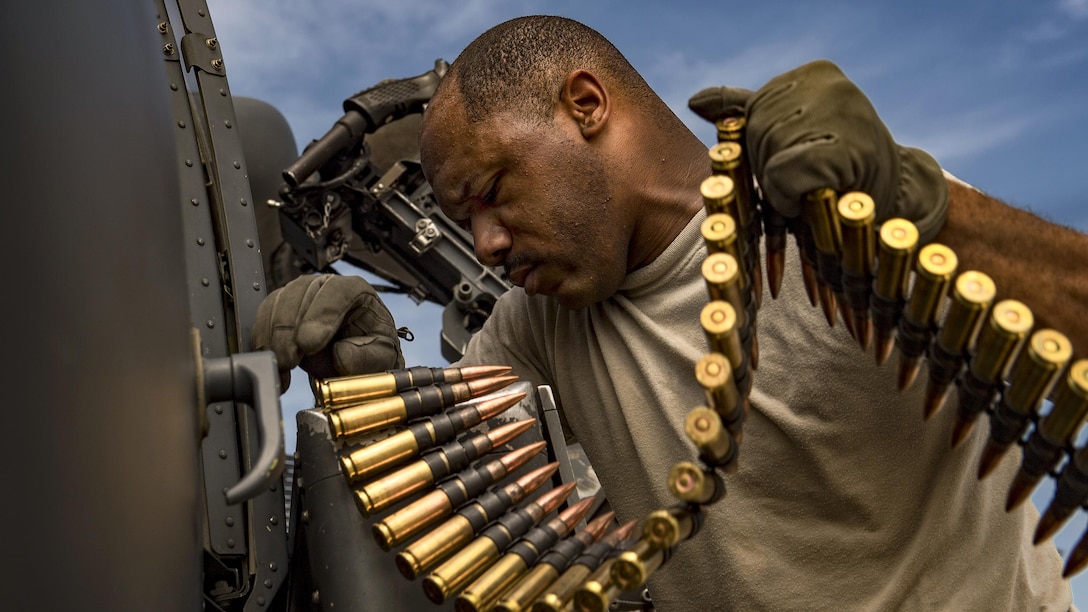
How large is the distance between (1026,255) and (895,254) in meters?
0.31

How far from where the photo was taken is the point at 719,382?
1.77m

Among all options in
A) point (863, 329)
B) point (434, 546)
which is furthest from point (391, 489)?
point (863, 329)

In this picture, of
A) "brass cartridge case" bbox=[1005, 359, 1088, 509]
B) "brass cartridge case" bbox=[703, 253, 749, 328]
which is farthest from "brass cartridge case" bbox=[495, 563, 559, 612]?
"brass cartridge case" bbox=[1005, 359, 1088, 509]

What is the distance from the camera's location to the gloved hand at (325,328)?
295cm

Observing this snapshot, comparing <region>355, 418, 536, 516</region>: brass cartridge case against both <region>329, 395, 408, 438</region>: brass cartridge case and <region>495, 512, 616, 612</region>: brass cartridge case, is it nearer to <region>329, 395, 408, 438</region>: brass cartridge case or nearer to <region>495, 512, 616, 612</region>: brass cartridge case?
<region>329, 395, 408, 438</region>: brass cartridge case

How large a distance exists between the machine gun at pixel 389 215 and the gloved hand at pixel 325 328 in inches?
140

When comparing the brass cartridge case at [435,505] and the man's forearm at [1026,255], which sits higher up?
the man's forearm at [1026,255]

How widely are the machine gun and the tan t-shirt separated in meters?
3.69

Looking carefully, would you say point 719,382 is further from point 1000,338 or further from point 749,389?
point 1000,338

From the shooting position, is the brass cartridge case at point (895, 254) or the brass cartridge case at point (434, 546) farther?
the brass cartridge case at point (434, 546)

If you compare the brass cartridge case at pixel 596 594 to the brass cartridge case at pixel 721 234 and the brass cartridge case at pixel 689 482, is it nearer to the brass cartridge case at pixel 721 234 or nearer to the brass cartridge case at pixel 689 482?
the brass cartridge case at pixel 689 482

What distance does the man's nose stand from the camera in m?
2.96

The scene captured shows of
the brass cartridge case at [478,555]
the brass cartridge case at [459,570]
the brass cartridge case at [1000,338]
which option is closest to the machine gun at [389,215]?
the brass cartridge case at [478,555]

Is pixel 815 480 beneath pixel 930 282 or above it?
beneath
